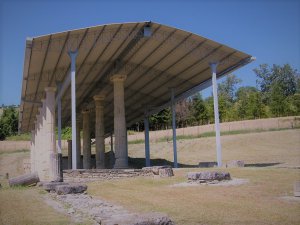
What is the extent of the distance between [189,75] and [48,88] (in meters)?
13.0

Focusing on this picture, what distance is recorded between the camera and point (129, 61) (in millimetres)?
33938

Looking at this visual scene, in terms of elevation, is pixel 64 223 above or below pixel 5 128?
below

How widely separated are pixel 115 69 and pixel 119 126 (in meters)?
5.19

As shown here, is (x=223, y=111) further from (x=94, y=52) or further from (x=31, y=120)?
(x=94, y=52)

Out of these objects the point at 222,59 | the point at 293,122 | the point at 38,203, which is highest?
the point at 222,59

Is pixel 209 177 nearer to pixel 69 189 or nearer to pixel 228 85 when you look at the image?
pixel 69 189

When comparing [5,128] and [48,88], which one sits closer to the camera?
[48,88]

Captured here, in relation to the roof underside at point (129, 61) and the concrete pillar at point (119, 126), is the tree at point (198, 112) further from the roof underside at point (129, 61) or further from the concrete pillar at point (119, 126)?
the concrete pillar at point (119, 126)

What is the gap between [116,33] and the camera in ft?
87.2

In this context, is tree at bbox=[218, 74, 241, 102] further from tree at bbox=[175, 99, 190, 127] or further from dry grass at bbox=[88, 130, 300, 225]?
dry grass at bbox=[88, 130, 300, 225]

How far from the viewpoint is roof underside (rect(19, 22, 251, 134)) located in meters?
25.9

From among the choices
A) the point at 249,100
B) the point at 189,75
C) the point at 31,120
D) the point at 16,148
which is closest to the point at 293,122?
the point at 249,100

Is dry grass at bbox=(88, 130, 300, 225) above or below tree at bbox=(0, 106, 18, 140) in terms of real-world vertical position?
below

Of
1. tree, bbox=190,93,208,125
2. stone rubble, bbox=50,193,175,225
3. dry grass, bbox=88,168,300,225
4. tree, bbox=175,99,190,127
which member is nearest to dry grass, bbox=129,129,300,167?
tree, bbox=190,93,208,125
